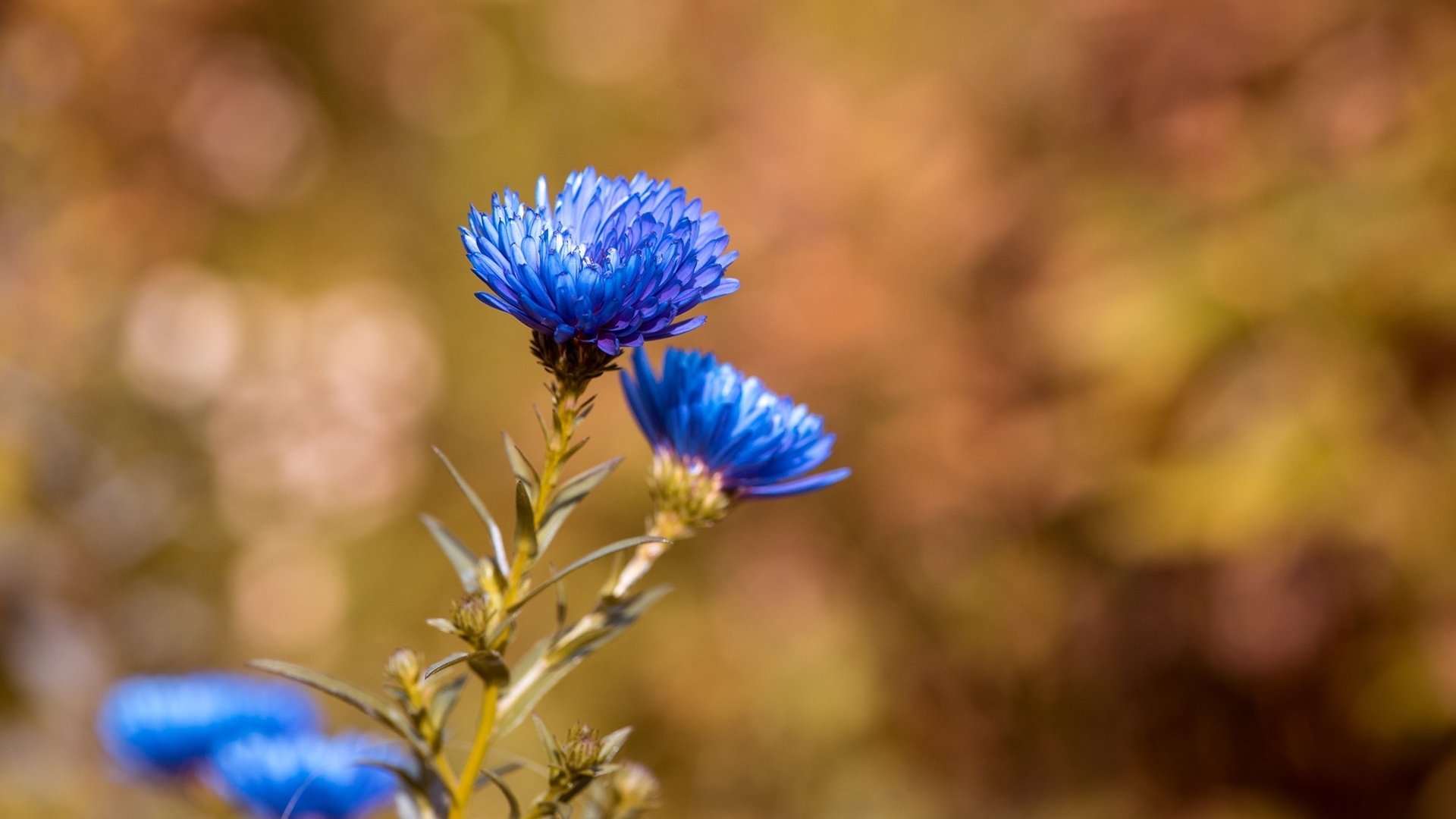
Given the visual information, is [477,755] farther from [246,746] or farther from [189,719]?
[189,719]

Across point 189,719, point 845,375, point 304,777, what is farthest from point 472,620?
point 845,375

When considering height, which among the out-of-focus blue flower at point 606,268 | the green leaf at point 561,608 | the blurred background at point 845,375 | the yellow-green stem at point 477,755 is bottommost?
the yellow-green stem at point 477,755

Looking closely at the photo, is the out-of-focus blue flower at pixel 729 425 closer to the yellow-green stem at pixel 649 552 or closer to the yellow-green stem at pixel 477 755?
the yellow-green stem at pixel 649 552

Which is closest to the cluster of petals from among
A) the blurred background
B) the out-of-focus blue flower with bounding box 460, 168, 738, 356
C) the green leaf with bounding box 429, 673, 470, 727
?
the green leaf with bounding box 429, 673, 470, 727

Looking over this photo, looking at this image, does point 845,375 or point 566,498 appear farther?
point 845,375

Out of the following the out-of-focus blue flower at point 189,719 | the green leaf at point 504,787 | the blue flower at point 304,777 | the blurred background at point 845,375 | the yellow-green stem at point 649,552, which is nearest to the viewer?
the green leaf at point 504,787

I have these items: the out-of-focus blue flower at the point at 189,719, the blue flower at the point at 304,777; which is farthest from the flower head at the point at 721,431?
the out-of-focus blue flower at the point at 189,719
